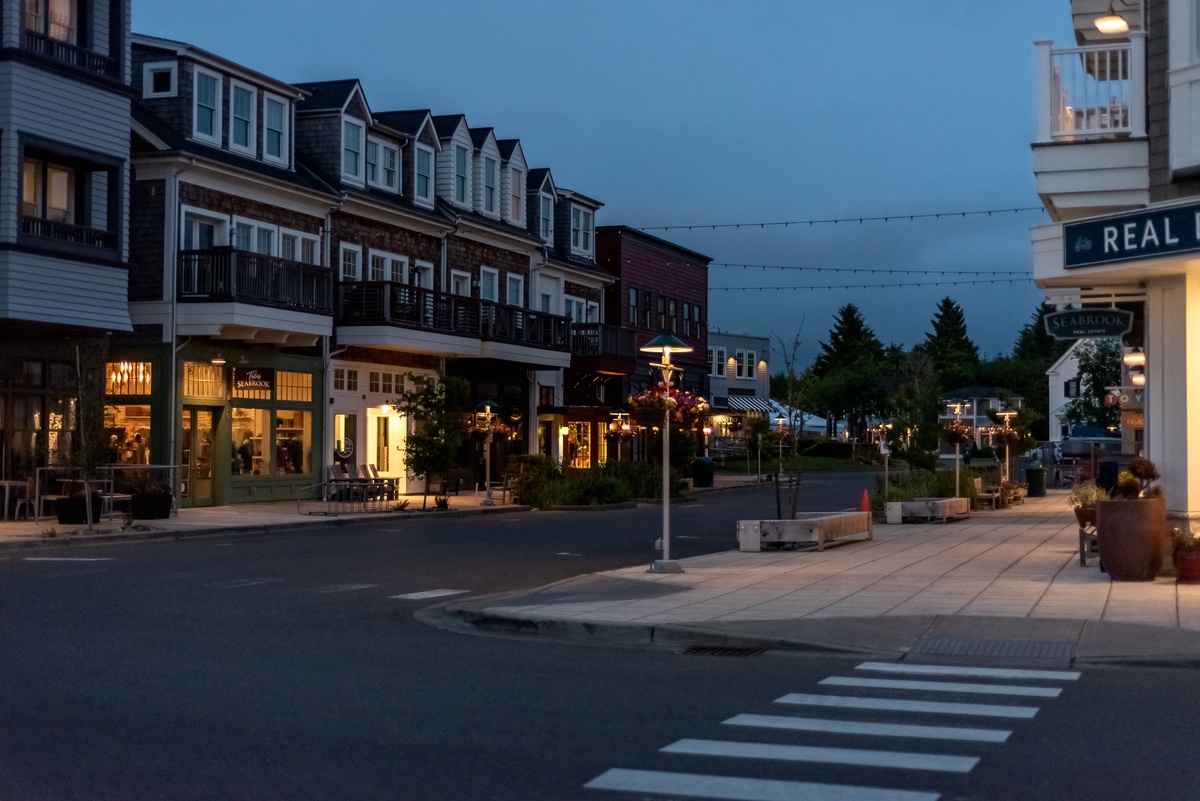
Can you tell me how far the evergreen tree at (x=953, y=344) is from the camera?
11169 cm

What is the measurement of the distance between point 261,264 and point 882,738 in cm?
2520

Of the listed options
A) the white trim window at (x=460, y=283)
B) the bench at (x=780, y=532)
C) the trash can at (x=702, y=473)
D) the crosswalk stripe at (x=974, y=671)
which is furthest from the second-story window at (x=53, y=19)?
the trash can at (x=702, y=473)

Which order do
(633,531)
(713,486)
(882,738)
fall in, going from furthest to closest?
(713,486)
(633,531)
(882,738)

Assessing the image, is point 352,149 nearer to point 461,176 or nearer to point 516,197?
point 461,176

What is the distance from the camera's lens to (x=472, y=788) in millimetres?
6715

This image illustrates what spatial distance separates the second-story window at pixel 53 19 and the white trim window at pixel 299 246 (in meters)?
7.78

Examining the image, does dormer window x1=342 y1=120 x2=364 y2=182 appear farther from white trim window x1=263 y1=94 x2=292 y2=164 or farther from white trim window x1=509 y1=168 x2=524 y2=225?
white trim window x1=509 y1=168 x2=524 y2=225

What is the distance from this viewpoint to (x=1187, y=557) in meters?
15.0

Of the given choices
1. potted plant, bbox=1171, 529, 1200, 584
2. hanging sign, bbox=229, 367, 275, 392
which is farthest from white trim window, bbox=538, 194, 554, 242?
potted plant, bbox=1171, 529, 1200, 584

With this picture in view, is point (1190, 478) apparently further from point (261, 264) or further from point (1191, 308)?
point (261, 264)

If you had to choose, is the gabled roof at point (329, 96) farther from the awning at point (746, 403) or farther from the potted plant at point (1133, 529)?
the awning at point (746, 403)

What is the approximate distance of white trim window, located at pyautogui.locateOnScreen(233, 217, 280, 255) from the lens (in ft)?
105

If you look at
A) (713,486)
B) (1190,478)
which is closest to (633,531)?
(1190,478)

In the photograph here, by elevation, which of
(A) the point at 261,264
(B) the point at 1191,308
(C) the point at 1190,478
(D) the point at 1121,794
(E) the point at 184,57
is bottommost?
(D) the point at 1121,794
